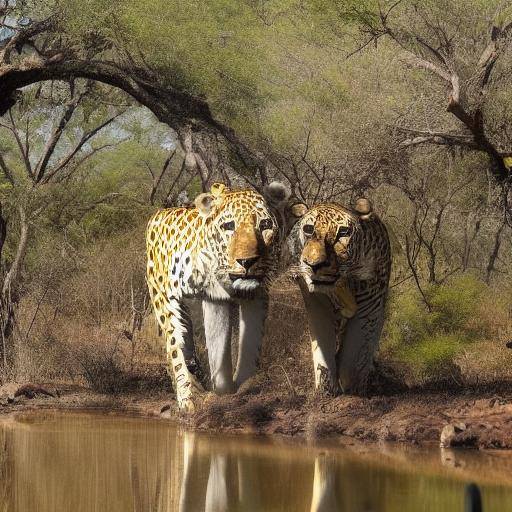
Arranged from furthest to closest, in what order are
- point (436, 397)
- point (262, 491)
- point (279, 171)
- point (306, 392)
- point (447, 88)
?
1. point (279, 171)
2. point (447, 88)
3. point (306, 392)
4. point (436, 397)
5. point (262, 491)

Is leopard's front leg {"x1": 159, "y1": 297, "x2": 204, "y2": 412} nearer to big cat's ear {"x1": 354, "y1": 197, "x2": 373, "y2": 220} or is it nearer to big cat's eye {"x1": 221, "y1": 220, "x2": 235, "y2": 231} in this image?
big cat's eye {"x1": 221, "y1": 220, "x2": 235, "y2": 231}

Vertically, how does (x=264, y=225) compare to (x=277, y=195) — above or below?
below

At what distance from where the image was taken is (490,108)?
15773 millimetres

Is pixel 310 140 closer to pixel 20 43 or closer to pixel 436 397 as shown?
pixel 20 43

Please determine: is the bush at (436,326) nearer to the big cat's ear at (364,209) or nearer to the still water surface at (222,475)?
the big cat's ear at (364,209)

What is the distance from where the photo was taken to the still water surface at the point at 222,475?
8.74m

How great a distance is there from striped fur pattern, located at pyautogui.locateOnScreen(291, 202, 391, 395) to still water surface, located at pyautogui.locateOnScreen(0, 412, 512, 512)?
1730 millimetres

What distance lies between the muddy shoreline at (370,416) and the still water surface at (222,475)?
425 millimetres

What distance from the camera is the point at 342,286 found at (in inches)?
528

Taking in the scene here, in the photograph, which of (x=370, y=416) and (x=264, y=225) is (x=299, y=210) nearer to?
(x=264, y=225)

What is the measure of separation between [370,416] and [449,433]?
1068 millimetres

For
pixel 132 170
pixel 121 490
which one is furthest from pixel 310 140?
pixel 132 170

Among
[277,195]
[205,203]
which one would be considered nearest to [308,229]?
[277,195]

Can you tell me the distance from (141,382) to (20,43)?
14.9 ft
